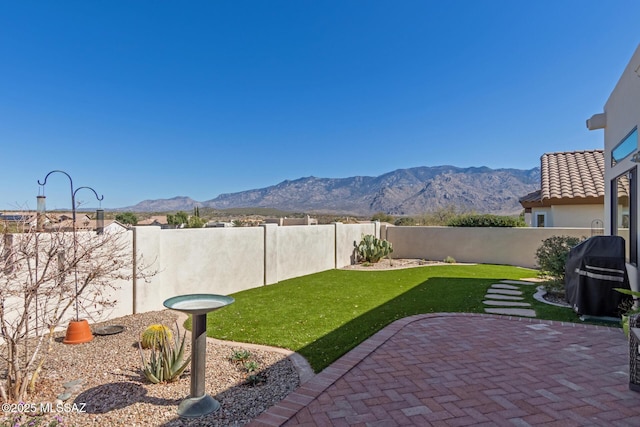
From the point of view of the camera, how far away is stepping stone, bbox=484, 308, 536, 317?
7559 millimetres

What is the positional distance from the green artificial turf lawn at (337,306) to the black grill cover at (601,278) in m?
0.61

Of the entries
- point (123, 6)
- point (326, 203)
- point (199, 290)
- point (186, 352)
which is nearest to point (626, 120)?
point (186, 352)

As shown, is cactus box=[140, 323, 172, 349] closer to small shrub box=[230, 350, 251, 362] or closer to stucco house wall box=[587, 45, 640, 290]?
small shrub box=[230, 350, 251, 362]

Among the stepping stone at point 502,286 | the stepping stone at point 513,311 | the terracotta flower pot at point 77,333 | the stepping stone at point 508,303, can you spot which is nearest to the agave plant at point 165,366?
the terracotta flower pot at point 77,333

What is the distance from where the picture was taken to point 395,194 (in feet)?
346

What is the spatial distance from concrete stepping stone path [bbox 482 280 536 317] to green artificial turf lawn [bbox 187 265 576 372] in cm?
25

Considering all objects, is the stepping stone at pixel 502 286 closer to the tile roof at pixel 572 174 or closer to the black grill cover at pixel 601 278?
the black grill cover at pixel 601 278

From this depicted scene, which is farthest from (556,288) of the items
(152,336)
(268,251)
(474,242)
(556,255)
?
(152,336)

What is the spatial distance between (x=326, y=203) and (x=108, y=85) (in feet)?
311

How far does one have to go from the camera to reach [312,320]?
734cm

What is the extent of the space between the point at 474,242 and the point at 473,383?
14358mm

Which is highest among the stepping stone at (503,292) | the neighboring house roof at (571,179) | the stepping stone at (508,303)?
the neighboring house roof at (571,179)

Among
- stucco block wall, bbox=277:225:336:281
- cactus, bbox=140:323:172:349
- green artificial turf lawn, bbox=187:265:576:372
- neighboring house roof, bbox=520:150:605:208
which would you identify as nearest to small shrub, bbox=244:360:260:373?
green artificial turf lawn, bbox=187:265:576:372

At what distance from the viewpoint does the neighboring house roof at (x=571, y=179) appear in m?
15.6
